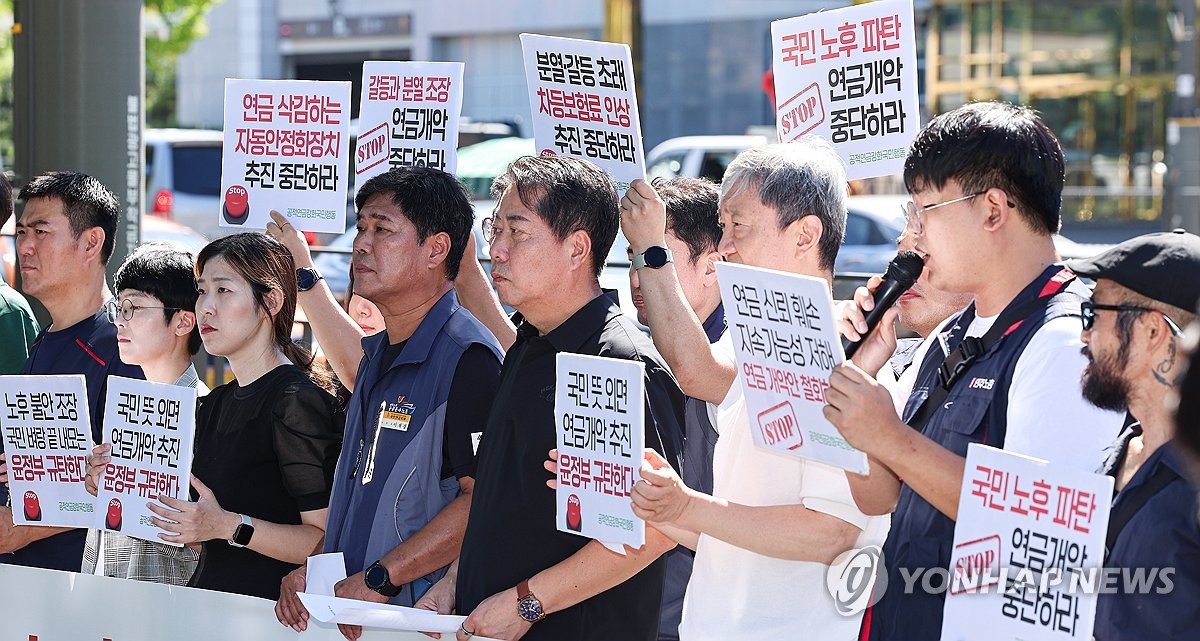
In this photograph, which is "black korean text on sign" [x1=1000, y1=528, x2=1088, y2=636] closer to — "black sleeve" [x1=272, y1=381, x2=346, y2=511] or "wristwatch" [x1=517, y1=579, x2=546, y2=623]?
"wristwatch" [x1=517, y1=579, x2=546, y2=623]

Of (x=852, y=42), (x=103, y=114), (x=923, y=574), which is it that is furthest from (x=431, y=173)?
(x=103, y=114)

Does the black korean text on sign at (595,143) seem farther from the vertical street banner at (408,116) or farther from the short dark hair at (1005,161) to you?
the short dark hair at (1005,161)

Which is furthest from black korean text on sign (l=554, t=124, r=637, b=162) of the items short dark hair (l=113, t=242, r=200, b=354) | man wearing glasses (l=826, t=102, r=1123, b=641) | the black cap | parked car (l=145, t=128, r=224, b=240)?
parked car (l=145, t=128, r=224, b=240)

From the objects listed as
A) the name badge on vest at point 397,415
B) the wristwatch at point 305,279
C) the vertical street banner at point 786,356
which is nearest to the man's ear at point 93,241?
the wristwatch at point 305,279

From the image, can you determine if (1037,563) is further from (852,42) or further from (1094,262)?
(852,42)

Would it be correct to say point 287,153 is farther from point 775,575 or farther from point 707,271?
point 775,575

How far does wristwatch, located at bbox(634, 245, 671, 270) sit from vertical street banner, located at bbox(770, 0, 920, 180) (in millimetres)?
727

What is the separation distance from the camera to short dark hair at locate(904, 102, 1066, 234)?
2.84m

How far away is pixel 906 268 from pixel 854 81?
1.15 meters

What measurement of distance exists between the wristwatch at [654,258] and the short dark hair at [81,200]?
222 centimetres

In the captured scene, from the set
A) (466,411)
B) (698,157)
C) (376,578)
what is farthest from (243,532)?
(698,157)

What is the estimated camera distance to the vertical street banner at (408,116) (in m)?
4.36

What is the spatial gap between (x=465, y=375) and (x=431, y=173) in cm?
68

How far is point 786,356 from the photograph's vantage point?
2.76 m
